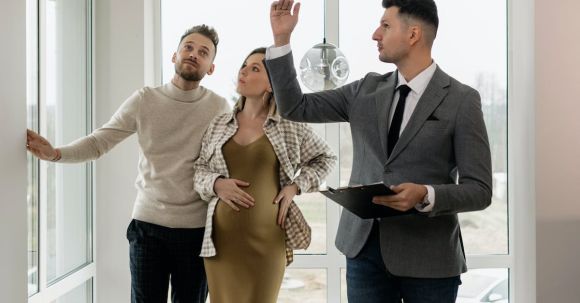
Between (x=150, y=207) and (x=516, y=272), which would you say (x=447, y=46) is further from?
(x=150, y=207)

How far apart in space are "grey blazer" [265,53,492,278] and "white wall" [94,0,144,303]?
62.2 inches

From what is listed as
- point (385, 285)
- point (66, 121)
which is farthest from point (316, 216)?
point (385, 285)

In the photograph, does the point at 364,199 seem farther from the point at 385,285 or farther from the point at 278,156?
the point at 278,156

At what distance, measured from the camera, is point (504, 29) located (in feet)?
12.2

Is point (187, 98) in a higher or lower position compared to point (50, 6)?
lower

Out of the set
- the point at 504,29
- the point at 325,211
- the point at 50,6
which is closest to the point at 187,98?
the point at 50,6

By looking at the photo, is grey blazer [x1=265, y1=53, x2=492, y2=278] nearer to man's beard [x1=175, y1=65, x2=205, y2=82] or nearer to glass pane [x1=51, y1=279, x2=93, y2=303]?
man's beard [x1=175, y1=65, x2=205, y2=82]

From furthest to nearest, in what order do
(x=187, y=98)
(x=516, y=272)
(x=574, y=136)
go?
(x=516, y=272) → (x=574, y=136) → (x=187, y=98)

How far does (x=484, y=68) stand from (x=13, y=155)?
2.49 meters

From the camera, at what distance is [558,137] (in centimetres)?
310

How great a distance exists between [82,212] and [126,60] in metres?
0.75

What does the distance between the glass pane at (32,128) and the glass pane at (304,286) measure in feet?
4.49

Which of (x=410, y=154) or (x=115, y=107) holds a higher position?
(x=115, y=107)

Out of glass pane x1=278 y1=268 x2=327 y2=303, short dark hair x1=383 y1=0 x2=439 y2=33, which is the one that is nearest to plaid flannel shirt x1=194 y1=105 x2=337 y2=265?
short dark hair x1=383 y1=0 x2=439 y2=33
